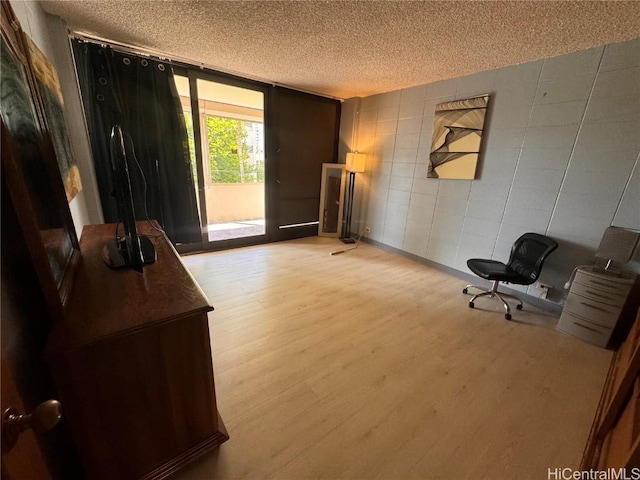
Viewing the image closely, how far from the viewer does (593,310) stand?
Result: 207cm

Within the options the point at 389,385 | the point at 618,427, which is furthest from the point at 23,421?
the point at 618,427

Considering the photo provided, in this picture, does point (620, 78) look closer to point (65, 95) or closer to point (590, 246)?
point (590, 246)

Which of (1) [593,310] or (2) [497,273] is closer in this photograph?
(1) [593,310]

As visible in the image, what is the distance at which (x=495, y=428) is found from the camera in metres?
1.40

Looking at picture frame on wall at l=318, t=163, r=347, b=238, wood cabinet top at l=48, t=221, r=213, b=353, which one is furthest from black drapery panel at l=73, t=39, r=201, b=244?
picture frame on wall at l=318, t=163, r=347, b=238

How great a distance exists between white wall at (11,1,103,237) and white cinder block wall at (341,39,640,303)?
143 inches

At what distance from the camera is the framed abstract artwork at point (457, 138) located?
9.59ft

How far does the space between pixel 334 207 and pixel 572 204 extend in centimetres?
320

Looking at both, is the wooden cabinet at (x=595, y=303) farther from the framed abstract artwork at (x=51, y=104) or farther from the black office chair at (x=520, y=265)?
the framed abstract artwork at (x=51, y=104)

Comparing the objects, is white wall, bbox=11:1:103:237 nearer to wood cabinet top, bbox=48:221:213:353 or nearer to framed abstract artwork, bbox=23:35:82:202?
framed abstract artwork, bbox=23:35:82:202

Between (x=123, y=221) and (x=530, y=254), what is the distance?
10.7 ft

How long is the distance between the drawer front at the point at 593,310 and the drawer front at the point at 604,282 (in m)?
0.12

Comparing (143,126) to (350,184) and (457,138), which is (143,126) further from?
(457,138)

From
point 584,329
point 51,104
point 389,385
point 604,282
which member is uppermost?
point 51,104
